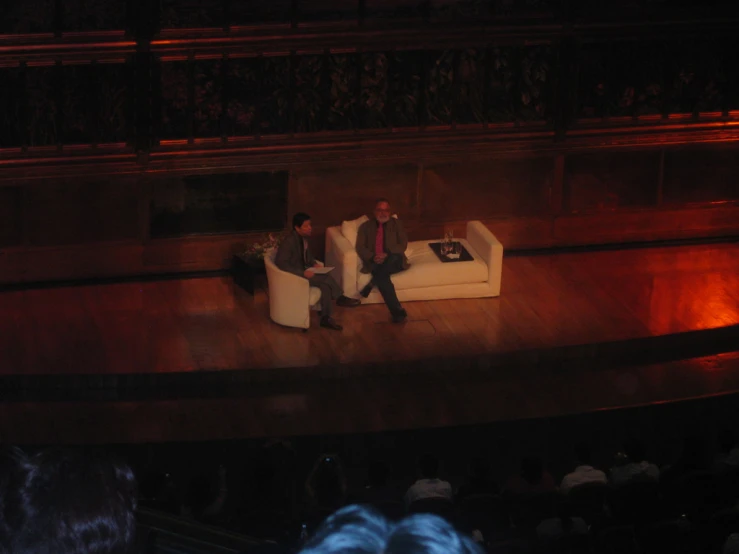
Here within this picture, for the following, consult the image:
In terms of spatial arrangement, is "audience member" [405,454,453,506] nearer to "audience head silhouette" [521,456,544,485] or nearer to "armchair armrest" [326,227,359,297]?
"audience head silhouette" [521,456,544,485]

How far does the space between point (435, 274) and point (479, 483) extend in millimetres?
3349

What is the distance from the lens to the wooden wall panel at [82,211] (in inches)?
367

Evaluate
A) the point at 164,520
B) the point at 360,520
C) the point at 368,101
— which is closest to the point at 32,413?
the point at 368,101

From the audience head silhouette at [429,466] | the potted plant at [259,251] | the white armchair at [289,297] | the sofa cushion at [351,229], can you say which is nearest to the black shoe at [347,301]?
the white armchair at [289,297]

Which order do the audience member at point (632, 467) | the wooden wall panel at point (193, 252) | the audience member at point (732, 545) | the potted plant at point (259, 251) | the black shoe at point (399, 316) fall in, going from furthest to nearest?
the wooden wall panel at point (193, 252) < the potted plant at point (259, 251) < the black shoe at point (399, 316) < the audience member at point (632, 467) < the audience member at point (732, 545)

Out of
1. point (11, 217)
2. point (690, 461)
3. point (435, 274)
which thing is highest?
point (11, 217)

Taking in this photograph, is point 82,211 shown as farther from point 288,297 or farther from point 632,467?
point 632,467

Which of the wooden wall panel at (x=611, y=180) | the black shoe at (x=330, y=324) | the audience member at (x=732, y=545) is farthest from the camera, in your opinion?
the wooden wall panel at (x=611, y=180)

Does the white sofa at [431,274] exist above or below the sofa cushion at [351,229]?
below

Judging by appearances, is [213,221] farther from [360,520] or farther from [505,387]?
[360,520]

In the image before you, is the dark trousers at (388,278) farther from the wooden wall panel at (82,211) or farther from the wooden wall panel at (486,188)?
the wooden wall panel at (82,211)

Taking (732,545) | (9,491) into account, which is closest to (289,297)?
(732,545)

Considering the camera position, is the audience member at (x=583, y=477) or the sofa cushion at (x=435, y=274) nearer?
the audience member at (x=583, y=477)

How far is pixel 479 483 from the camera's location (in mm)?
6086
